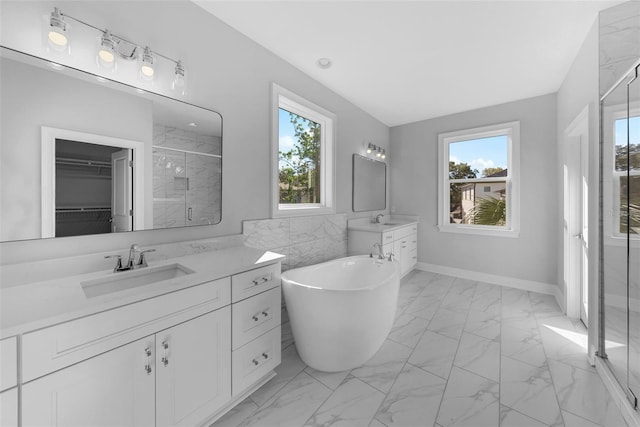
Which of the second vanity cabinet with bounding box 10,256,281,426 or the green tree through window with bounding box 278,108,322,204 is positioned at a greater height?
the green tree through window with bounding box 278,108,322,204

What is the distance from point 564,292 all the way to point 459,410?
222cm

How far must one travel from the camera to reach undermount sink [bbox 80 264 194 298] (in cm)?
116

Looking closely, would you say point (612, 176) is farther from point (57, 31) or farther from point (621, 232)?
point (57, 31)

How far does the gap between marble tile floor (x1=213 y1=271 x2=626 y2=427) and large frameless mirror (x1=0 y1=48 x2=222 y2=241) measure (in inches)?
50.9

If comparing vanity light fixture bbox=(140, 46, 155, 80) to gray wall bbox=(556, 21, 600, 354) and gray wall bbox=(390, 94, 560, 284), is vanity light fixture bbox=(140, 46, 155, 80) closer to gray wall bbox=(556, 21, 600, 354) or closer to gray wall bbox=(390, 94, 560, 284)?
gray wall bbox=(556, 21, 600, 354)

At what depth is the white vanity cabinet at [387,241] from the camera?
3061mm

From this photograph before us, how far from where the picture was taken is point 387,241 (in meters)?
3.18

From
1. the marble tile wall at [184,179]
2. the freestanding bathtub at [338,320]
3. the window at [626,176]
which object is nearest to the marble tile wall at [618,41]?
the window at [626,176]

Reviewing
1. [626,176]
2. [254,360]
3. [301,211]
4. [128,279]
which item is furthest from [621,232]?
[128,279]

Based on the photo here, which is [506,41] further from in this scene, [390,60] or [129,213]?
[129,213]

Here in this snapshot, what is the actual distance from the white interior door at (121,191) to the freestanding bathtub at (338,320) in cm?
102

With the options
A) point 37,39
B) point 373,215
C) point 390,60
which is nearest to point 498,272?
point 373,215

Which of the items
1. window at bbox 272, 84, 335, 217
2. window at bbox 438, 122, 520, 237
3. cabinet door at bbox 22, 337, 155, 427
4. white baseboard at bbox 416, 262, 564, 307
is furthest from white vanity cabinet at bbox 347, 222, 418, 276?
cabinet door at bbox 22, 337, 155, 427

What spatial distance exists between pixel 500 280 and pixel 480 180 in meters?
1.49
